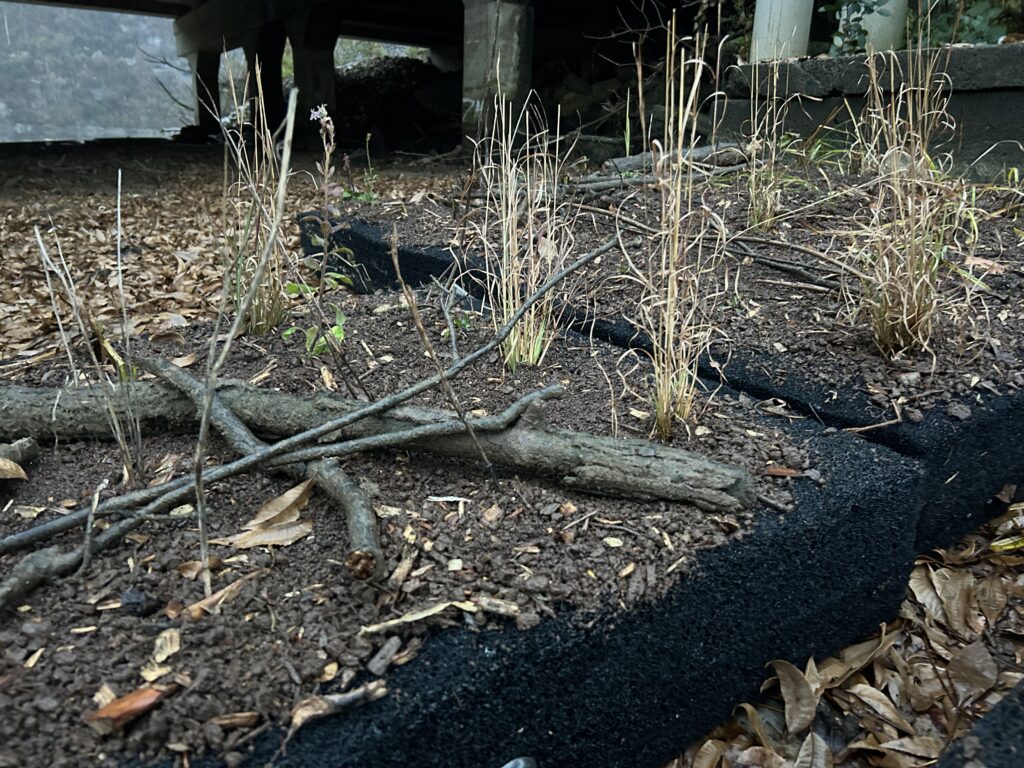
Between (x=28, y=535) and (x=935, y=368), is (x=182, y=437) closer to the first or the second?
(x=28, y=535)

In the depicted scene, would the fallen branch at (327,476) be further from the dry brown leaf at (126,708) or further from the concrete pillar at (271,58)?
the concrete pillar at (271,58)

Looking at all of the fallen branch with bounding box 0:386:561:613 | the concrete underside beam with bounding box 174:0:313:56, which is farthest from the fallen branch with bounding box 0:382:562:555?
the concrete underside beam with bounding box 174:0:313:56

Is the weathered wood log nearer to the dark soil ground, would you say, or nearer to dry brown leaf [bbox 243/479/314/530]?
the dark soil ground

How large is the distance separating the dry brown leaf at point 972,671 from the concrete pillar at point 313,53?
29.3 ft

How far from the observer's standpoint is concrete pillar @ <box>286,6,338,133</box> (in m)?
8.95

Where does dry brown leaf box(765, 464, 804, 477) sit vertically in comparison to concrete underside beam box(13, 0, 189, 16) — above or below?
below

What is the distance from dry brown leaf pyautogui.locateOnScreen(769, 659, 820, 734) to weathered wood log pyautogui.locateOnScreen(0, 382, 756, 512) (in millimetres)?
387

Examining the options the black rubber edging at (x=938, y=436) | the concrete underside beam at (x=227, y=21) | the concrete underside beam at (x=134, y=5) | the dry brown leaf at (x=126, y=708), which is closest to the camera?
the dry brown leaf at (x=126, y=708)

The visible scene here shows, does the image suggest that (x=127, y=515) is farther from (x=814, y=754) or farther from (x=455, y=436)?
(x=814, y=754)

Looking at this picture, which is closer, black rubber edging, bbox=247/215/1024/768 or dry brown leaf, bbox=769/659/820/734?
black rubber edging, bbox=247/215/1024/768

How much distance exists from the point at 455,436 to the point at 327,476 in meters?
0.24

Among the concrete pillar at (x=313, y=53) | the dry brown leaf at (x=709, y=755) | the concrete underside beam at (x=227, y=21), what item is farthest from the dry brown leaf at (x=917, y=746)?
the concrete underside beam at (x=227, y=21)

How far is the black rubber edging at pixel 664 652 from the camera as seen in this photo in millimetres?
938

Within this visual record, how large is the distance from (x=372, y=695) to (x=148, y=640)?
1.03 ft
